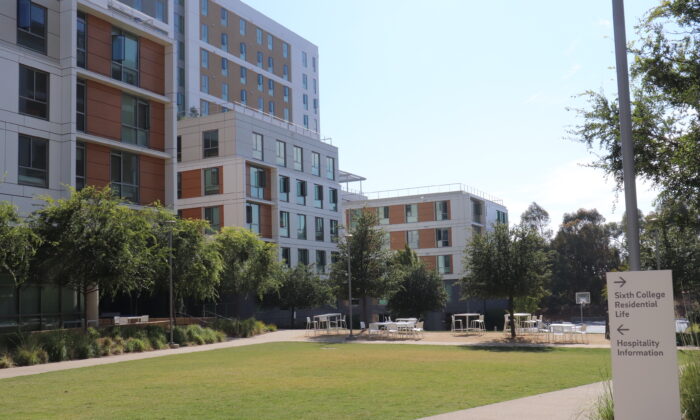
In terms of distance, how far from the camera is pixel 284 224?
53.8 m

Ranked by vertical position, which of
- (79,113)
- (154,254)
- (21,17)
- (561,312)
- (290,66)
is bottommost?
(561,312)

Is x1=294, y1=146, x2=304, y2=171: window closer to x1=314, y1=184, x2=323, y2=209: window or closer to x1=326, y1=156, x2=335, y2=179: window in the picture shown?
x1=314, y1=184, x2=323, y2=209: window

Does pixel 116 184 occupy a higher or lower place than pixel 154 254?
higher

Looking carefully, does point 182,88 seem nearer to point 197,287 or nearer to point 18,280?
point 197,287

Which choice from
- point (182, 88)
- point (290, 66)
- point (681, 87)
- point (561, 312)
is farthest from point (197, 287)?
point (561, 312)

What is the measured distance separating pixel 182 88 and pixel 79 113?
1147 inches

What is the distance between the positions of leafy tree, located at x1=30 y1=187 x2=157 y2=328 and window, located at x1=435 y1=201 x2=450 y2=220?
1885 inches

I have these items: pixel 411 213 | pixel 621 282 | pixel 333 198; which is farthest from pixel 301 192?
pixel 621 282

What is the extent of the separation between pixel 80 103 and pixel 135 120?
12.1 ft

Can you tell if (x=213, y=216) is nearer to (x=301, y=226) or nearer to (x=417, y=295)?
(x=301, y=226)

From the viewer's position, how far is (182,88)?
60.8 m

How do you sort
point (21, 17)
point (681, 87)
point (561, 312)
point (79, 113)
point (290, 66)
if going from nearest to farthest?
point (681, 87)
point (21, 17)
point (79, 113)
point (290, 66)
point (561, 312)

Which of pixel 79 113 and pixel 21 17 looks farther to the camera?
pixel 79 113

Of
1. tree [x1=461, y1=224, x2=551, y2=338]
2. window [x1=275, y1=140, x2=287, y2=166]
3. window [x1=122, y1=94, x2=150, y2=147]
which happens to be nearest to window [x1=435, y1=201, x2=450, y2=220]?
window [x1=275, y1=140, x2=287, y2=166]
